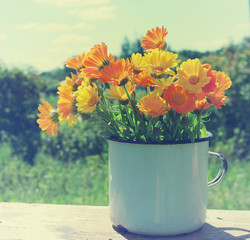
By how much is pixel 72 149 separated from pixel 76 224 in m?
2.14

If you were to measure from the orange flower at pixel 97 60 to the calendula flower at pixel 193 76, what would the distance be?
0.51 feet

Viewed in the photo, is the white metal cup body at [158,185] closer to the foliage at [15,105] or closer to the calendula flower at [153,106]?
the calendula flower at [153,106]

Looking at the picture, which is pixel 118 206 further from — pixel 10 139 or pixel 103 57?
pixel 10 139

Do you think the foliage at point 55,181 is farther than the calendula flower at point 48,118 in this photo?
Yes

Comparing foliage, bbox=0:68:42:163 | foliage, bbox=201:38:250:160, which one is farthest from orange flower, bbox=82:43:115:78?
foliage, bbox=0:68:42:163

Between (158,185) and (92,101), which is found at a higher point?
(92,101)

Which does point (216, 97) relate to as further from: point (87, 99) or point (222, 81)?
point (87, 99)

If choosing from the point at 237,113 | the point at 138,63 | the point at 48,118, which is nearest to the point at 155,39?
the point at 138,63

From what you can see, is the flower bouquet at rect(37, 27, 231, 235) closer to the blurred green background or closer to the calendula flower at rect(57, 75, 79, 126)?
the calendula flower at rect(57, 75, 79, 126)

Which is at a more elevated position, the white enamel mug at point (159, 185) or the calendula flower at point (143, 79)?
the calendula flower at point (143, 79)

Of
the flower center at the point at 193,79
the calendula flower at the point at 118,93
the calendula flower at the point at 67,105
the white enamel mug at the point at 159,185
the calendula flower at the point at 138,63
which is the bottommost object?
the white enamel mug at the point at 159,185

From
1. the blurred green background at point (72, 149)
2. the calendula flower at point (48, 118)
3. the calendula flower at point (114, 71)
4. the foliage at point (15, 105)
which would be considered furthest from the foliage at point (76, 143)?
the calendula flower at point (114, 71)

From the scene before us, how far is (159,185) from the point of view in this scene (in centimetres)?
81

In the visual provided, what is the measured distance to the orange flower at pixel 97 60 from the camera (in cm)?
79
